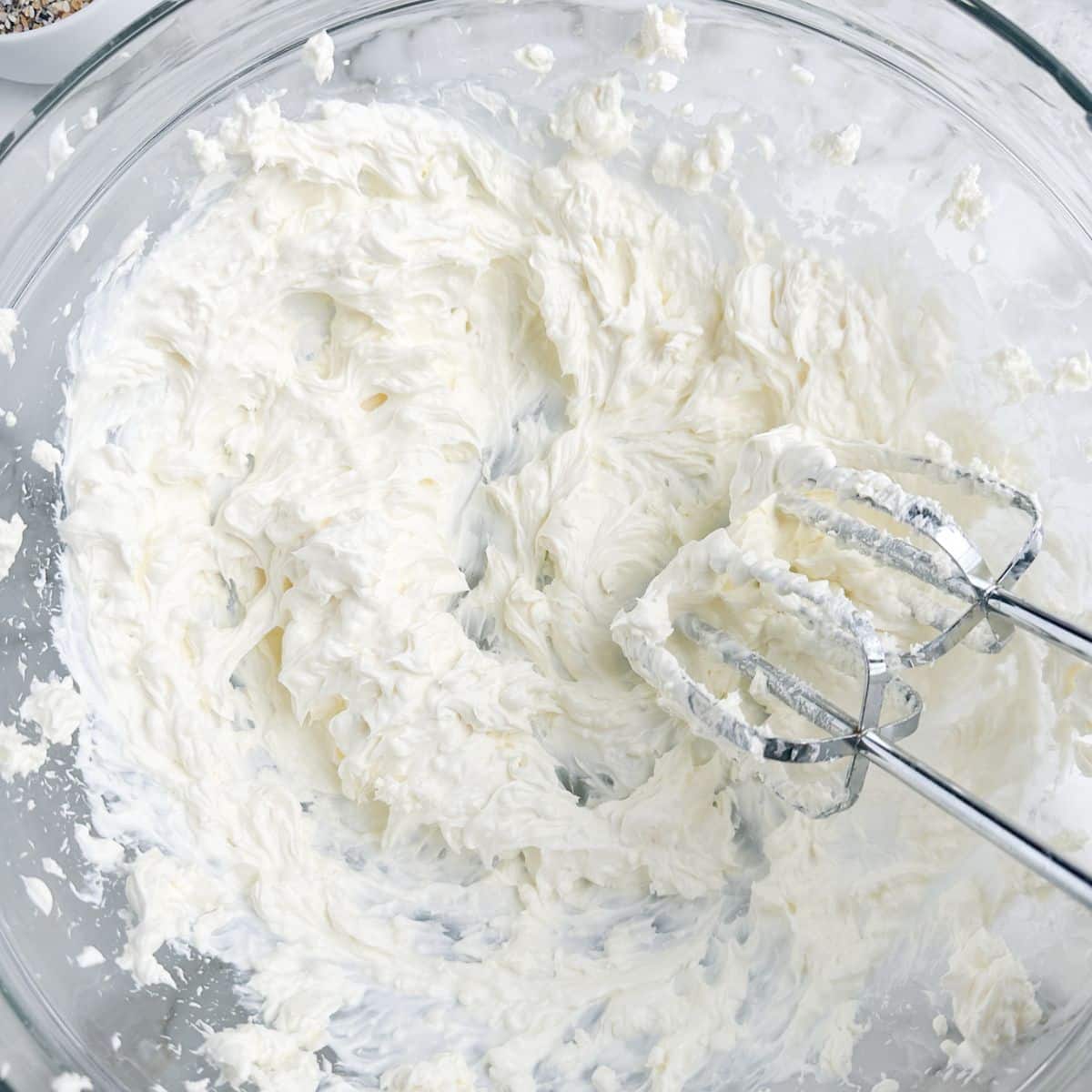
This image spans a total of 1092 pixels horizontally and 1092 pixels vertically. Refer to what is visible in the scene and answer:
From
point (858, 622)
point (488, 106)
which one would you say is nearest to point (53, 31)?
point (488, 106)

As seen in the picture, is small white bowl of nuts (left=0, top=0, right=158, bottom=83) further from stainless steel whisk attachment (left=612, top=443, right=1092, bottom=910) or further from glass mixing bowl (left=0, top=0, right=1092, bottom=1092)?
stainless steel whisk attachment (left=612, top=443, right=1092, bottom=910)

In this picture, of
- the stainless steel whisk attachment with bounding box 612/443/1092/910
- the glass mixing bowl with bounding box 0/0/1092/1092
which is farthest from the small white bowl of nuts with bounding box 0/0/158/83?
the stainless steel whisk attachment with bounding box 612/443/1092/910

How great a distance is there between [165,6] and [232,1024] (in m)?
1.31

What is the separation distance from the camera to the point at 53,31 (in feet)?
5.23

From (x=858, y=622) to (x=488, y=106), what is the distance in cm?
88

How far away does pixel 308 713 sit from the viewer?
1537 millimetres

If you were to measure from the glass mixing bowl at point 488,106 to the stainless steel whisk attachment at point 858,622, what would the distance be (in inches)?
9.0

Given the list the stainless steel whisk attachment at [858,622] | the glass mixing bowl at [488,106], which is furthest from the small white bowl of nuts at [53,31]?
the stainless steel whisk attachment at [858,622]

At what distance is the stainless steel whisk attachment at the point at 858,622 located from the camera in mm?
1128

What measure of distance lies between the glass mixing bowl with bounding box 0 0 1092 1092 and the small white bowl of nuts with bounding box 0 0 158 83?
315mm

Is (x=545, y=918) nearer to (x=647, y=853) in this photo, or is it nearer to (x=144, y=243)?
(x=647, y=853)

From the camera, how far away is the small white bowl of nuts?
160cm

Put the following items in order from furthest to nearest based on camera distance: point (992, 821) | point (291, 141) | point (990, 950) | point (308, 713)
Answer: point (308, 713) < point (291, 141) < point (990, 950) < point (992, 821)

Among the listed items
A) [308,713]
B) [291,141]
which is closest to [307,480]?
[308,713]
